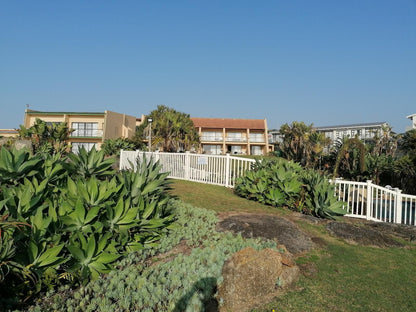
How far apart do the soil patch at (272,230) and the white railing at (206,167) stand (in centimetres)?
603

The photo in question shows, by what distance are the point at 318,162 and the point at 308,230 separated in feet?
99.5

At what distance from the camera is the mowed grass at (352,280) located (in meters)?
3.73

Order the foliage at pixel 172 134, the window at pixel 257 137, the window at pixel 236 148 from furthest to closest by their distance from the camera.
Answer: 1. the window at pixel 236 148
2. the window at pixel 257 137
3. the foliage at pixel 172 134

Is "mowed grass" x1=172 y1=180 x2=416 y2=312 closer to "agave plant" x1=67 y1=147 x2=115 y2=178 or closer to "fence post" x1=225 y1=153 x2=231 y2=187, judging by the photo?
"agave plant" x1=67 y1=147 x2=115 y2=178

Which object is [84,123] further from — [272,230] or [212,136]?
[272,230]

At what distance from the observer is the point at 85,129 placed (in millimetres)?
47375

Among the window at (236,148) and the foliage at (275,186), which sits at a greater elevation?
the window at (236,148)

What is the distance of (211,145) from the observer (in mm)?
57844

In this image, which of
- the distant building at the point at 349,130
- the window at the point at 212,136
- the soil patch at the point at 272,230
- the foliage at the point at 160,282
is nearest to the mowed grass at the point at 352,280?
the soil patch at the point at 272,230

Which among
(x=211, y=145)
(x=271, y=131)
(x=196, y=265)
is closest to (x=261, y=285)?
(x=196, y=265)

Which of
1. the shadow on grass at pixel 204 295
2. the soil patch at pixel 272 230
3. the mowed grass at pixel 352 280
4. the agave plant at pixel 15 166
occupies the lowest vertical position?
the mowed grass at pixel 352 280

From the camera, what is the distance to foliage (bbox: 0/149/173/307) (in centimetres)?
362

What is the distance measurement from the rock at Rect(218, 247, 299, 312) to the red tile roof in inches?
2045

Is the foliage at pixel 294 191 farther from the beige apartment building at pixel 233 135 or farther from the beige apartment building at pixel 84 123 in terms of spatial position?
the beige apartment building at pixel 233 135
